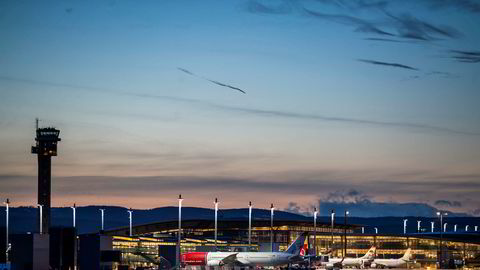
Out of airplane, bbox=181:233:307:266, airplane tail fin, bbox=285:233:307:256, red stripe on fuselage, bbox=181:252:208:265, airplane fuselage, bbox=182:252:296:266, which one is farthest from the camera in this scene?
red stripe on fuselage, bbox=181:252:208:265

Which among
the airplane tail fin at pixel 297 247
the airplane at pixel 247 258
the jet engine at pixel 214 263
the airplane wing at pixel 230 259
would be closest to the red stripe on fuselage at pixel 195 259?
the airplane at pixel 247 258

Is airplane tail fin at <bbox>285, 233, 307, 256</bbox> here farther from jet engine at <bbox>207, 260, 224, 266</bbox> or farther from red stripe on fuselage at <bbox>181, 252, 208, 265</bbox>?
red stripe on fuselage at <bbox>181, 252, 208, 265</bbox>

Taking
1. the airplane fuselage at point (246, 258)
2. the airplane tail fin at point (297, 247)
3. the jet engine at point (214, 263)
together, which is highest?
the airplane tail fin at point (297, 247)

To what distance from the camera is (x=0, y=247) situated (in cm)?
16062

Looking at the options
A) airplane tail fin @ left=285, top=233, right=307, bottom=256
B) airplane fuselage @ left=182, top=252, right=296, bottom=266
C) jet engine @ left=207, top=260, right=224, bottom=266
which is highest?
airplane tail fin @ left=285, top=233, right=307, bottom=256

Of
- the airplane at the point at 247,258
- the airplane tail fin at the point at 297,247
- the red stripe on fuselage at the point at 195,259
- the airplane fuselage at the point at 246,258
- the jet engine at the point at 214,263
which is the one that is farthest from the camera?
the red stripe on fuselage at the point at 195,259

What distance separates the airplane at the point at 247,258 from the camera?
593 ft

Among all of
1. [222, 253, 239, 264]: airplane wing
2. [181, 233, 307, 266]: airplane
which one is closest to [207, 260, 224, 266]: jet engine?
[181, 233, 307, 266]: airplane

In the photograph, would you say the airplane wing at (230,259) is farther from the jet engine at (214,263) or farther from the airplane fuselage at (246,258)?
the jet engine at (214,263)

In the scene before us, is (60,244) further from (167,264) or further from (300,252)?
(300,252)

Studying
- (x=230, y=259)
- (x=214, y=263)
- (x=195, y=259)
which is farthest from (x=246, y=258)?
(x=195, y=259)

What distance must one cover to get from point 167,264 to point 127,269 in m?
11.5

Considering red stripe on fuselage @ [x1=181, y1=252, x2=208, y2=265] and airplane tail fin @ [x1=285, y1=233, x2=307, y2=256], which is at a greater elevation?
airplane tail fin @ [x1=285, y1=233, x2=307, y2=256]

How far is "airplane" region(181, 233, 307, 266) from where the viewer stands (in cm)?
18075
